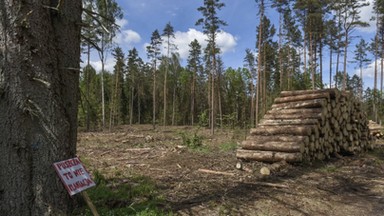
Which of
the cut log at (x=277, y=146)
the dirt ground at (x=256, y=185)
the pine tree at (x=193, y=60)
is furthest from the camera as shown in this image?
the pine tree at (x=193, y=60)

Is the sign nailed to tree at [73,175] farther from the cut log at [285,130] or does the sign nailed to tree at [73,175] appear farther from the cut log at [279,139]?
the cut log at [285,130]

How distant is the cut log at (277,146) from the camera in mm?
7678

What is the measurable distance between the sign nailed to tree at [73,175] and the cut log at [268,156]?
18.0ft

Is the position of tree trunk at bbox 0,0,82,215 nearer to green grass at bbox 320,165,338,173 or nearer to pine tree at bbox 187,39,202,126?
green grass at bbox 320,165,338,173

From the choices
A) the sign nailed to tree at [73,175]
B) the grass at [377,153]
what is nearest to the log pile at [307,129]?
the grass at [377,153]

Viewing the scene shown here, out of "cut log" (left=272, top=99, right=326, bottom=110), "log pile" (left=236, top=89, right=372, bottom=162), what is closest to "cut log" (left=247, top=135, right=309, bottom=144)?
"log pile" (left=236, top=89, right=372, bottom=162)

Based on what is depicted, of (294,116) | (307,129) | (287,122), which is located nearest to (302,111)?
(294,116)

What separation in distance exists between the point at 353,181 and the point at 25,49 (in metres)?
6.98

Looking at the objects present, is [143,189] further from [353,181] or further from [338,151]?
[338,151]

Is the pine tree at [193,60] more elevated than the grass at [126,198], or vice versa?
the pine tree at [193,60]

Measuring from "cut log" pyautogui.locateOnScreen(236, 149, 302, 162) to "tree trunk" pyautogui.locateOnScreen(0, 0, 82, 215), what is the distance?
18.1 feet

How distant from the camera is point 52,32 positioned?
3.51 metres

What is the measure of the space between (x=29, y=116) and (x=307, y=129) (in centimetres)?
695

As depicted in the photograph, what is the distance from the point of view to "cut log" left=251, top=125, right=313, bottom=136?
8.10m
